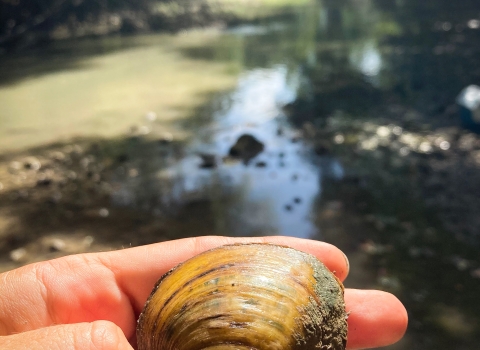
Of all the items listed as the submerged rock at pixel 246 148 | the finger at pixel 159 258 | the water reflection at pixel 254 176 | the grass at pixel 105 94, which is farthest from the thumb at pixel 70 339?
the grass at pixel 105 94

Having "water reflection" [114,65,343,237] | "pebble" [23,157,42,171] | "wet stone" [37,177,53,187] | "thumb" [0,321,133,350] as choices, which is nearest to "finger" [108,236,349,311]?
"thumb" [0,321,133,350]

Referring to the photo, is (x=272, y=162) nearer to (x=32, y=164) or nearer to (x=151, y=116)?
(x=151, y=116)

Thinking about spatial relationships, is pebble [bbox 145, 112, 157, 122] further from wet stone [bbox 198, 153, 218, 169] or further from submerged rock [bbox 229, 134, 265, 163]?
submerged rock [bbox 229, 134, 265, 163]

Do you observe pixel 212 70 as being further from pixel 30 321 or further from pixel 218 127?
pixel 30 321

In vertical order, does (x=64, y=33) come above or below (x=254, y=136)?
above

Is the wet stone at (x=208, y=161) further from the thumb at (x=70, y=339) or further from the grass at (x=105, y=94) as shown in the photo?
the thumb at (x=70, y=339)

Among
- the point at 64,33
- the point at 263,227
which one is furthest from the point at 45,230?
the point at 64,33
